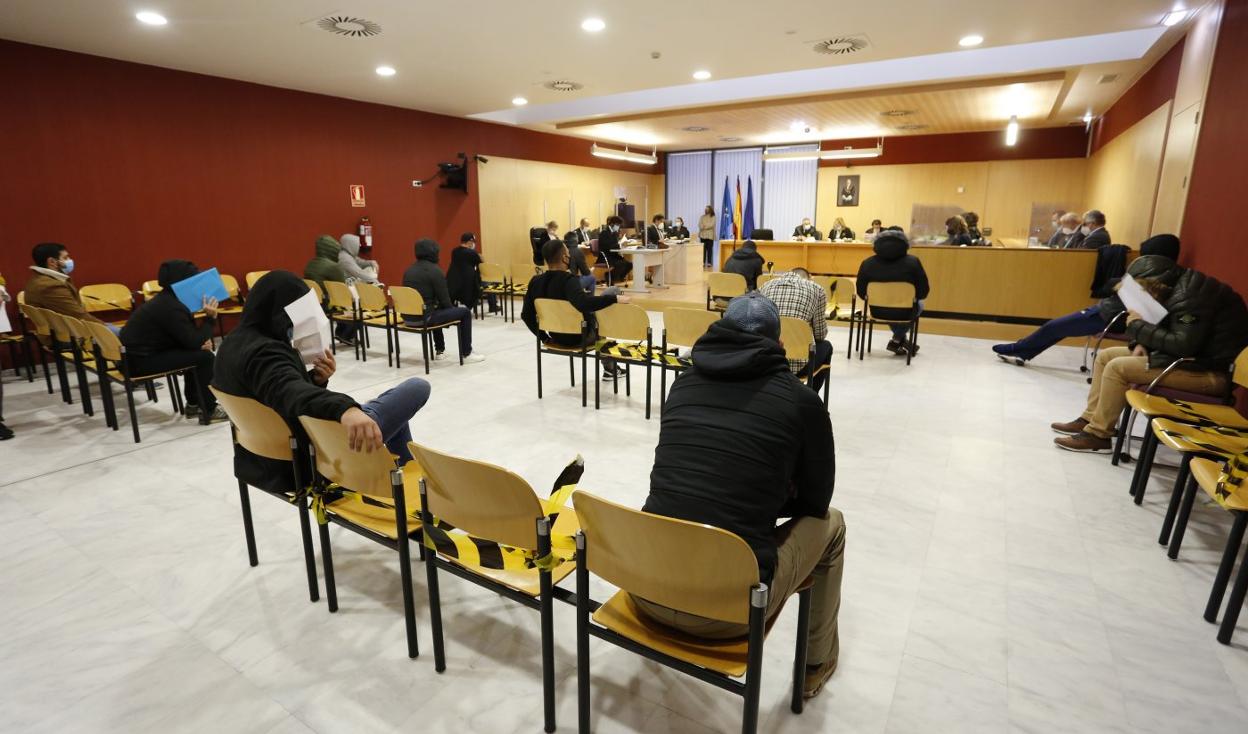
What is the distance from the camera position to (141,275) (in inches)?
276

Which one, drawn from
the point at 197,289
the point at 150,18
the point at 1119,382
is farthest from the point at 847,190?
the point at 197,289

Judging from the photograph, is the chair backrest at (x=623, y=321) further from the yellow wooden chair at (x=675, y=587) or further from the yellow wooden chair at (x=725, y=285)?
the yellow wooden chair at (x=675, y=587)

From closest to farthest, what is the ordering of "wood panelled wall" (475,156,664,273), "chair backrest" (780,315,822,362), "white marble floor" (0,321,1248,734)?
"white marble floor" (0,321,1248,734), "chair backrest" (780,315,822,362), "wood panelled wall" (475,156,664,273)

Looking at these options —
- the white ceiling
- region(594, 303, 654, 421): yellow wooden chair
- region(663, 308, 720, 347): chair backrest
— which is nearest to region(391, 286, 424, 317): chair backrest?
region(594, 303, 654, 421): yellow wooden chair

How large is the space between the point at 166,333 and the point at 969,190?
1445 centimetres

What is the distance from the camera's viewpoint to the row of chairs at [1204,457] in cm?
221

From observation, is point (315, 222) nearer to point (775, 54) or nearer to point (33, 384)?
point (33, 384)

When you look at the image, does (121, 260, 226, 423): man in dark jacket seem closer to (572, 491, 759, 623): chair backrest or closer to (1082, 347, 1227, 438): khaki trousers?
(572, 491, 759, 623): chair backrest

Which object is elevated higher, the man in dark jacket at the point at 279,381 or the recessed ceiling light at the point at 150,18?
the recessed ceiling light at the point at 150,18

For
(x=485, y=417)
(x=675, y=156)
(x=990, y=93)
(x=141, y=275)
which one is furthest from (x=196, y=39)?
(x=675, y=156)

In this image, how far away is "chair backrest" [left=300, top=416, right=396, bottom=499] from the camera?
6.57 ft

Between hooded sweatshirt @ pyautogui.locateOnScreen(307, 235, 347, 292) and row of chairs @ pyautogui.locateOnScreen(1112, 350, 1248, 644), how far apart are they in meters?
7.47

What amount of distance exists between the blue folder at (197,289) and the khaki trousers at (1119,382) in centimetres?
581

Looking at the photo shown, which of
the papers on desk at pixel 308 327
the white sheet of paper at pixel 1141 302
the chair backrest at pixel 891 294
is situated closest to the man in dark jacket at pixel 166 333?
the papers on desk at pixel 308 327
